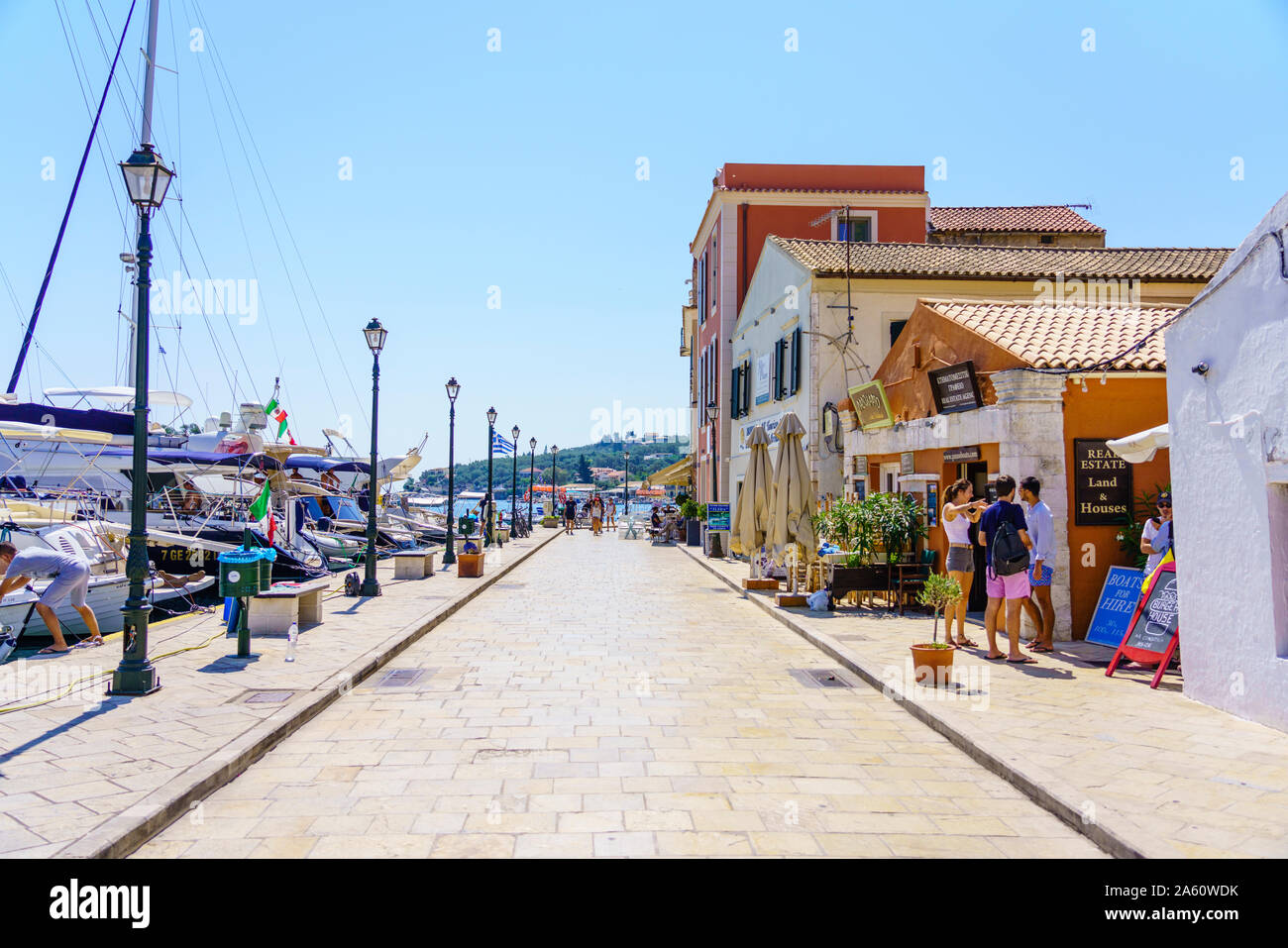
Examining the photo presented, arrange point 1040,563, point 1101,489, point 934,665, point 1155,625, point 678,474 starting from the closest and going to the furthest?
1. point 934,665
2. point 1155,625
3. point 1040,563
4. point 1101,489
5. point 678,474

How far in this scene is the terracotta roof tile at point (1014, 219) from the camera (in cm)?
3378

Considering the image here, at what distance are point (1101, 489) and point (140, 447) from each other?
10198mm

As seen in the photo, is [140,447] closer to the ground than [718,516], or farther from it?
farther from it

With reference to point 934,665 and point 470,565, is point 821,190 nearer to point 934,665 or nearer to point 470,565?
point 470,565

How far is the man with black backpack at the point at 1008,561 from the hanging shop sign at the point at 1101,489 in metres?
1.75

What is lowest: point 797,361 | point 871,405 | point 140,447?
point 140,447

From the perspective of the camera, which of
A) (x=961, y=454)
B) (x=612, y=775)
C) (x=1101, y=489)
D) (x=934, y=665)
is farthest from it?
(x=961, y=454)

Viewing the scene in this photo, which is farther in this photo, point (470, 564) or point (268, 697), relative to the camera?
point (470, 564)

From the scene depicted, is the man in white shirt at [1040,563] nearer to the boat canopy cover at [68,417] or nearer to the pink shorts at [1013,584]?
the pink shorts at [1013,584]

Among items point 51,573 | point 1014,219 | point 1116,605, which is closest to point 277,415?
point 51,573

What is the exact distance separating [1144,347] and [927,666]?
5.86 metres

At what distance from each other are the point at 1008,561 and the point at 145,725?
776 centimetres

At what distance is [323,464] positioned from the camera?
3138 cm

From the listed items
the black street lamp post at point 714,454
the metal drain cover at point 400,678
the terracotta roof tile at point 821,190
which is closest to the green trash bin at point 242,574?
the metal drain cover at point 400,678
